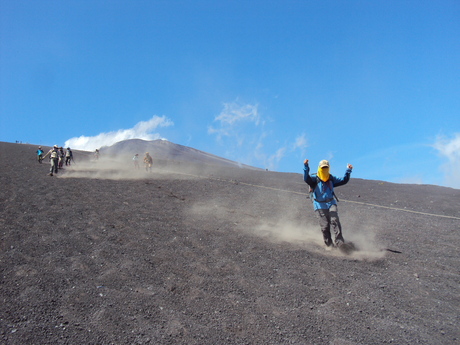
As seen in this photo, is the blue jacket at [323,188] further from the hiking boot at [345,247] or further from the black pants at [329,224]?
the hiking boot at [345,247]

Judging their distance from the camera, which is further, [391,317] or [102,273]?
[102,273]

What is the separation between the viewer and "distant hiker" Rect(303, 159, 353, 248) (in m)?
8.23

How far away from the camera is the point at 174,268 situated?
665cm

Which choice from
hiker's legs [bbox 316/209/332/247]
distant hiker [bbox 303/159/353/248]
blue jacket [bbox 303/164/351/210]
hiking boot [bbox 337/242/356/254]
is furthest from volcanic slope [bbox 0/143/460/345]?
blue jacket [bbox 303/164/351/210]

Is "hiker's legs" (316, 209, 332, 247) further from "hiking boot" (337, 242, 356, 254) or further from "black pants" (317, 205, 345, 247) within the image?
"hiking boot" (337, 242, 356, 254)

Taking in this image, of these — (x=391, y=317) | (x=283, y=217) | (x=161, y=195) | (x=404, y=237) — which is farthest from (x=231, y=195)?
(x=391, y=317)

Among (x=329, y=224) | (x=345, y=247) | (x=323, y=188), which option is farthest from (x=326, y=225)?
(x=323, y=188)

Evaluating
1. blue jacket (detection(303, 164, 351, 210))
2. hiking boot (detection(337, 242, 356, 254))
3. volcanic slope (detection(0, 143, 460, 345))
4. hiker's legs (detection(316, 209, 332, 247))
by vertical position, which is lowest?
volcanic slope (detection(0, 143, 460, 345))

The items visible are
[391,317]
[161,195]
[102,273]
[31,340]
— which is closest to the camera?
[31,340]

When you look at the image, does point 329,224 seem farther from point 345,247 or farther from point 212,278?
point 212,278

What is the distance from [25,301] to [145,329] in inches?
78.8

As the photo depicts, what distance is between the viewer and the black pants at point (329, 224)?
814 cm

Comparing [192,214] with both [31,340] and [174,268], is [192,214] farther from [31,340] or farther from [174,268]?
[31,340]

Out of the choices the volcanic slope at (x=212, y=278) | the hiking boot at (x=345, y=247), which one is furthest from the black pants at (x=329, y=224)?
the volcanic slope at (x=212, y=278)
